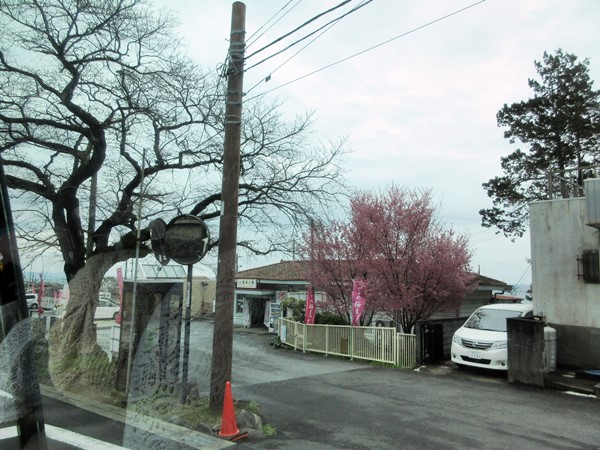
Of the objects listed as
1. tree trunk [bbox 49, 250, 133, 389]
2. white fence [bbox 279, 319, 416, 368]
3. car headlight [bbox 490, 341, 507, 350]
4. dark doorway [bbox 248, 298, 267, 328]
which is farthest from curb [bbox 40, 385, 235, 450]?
dark doorway [bbox 248, 298, 267, 328]

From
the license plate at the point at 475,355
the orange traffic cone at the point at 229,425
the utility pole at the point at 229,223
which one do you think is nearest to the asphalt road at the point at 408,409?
the orange traffic cone at the point at 229,425

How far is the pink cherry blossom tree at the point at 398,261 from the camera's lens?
15.0 m

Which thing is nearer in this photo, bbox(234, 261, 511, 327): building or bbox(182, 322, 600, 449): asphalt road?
bbox(182, 322, 600, 449): asphalt road

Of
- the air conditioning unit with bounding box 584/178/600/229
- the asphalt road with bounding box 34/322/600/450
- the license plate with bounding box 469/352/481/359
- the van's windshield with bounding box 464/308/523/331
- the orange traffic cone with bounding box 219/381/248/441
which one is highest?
the air conditioning unit with bounding box 584/178/600/229

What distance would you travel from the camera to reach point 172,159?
12.1m

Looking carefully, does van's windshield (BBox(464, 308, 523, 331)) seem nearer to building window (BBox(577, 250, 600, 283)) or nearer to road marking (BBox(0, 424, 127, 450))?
building window (BBox(577, 250, 600, 283))

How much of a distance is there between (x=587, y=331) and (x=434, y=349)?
3898 mm

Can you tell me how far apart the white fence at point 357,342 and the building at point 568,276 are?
3641 millimetres

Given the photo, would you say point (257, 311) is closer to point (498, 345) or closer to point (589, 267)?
point (498, 345)

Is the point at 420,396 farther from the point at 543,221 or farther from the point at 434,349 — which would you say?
the point at 543,221

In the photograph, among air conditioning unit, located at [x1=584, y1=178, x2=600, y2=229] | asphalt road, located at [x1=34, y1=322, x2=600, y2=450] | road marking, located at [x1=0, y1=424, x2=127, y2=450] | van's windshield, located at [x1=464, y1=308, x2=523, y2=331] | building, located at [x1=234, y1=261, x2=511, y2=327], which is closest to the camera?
road marking, located at [x1=0, y1=424, x2=127, y2=450]

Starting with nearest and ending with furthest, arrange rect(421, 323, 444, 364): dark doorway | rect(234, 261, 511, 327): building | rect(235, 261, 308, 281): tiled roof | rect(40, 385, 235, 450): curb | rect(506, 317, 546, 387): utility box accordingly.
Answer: rect(40, 385, 235, 450): curb, rect(506, 317, 546, 387): utility box, rect(421, 323, 444, 364): dark doorway, rect(234, 261, 511, 327): building, rect(235, 261, 308, 281): tiled roof

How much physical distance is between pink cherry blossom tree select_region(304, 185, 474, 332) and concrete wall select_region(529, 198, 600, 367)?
3.58 m

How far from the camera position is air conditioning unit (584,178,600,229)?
372 inches
